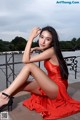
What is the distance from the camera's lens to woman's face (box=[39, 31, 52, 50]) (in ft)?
11.5

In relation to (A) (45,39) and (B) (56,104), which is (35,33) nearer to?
(A) (45,39)

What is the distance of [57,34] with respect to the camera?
3.56m

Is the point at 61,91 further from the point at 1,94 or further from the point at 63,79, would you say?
the point at 1,94

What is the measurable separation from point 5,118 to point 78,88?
8.70 feet

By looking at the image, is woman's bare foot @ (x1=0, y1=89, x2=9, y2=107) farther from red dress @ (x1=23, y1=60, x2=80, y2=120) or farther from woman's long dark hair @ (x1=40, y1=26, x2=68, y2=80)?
woman's long dark hair @ (x1=40, y1=26, x2=68, y2=80)

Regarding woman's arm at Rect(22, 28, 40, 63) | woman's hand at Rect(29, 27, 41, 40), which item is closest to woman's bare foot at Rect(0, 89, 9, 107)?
woman's arm at Rect(22, 28, 40, 63)

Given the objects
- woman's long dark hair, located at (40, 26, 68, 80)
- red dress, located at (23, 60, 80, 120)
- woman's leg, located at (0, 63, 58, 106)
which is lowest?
red dress, located at (23, 60, 80, 120)

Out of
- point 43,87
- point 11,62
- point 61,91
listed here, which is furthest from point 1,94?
point 11,62

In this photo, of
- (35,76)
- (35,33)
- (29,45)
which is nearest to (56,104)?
(35,76)

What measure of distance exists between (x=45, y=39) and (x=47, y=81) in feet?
2.01

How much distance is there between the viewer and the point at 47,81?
3359 mm

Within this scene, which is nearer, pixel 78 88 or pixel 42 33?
pixel 42 33

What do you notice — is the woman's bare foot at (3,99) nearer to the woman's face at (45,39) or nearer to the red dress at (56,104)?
the red dress at (56,104)

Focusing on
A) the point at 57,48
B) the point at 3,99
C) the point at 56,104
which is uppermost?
the point at 57,48
